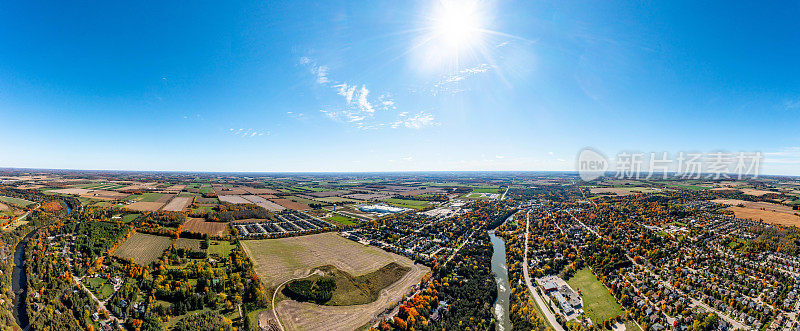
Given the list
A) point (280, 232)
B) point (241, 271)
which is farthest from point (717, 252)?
point (280, 232)

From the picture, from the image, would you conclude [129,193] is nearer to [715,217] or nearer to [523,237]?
[523,237]

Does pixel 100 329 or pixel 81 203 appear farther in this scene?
pixel 81 203

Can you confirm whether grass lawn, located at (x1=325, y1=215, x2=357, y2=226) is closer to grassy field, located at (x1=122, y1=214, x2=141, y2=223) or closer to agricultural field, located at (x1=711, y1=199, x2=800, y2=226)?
grassy field, located at (x1=122, y1=214, x2=141, y2=223)

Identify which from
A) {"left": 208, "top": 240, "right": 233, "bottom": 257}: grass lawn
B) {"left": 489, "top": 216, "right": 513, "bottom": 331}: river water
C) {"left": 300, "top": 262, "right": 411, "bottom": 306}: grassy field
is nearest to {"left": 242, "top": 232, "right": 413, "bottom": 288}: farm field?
{"left": 300, "top": 262, "right": 411, "bottom": 306}: grassy field

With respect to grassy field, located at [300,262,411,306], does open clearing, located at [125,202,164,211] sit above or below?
above

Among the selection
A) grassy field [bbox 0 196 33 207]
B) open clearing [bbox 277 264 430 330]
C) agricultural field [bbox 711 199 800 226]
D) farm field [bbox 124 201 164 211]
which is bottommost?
open clearing [bbox 277 264 430 330]

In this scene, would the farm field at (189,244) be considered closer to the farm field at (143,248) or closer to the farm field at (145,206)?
the farm field at (143,248)
